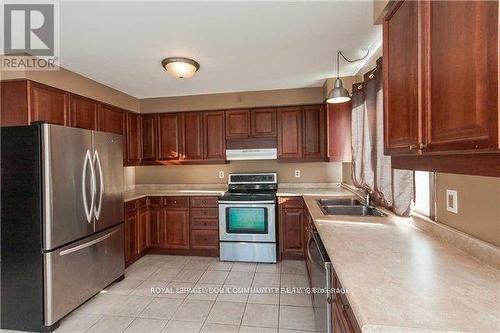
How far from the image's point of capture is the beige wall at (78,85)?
92.7 inches

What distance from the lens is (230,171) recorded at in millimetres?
4172

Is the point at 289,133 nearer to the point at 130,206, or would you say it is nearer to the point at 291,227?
the point at 291,227

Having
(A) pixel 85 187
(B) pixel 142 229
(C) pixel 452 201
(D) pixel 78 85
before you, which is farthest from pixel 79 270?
(C) pixel 452 201

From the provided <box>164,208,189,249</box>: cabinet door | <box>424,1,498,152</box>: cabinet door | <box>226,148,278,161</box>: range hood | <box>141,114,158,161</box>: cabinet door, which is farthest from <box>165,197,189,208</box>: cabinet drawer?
<box>424,1,498,152</box>: cabinet door

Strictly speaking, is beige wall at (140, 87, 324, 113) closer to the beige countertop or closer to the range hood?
the range hood

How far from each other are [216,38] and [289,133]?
191 cm

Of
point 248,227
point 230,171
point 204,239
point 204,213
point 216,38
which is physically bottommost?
point 204,239

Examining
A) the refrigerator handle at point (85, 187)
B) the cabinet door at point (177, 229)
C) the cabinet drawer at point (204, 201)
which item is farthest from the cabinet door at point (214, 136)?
the refrigerator handle at point (85, 187)

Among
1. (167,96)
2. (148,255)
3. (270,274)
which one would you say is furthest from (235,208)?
(167,96)

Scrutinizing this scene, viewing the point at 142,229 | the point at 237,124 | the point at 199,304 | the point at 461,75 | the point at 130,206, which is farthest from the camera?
the point at 237,124

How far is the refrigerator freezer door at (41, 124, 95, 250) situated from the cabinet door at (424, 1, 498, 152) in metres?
2.57

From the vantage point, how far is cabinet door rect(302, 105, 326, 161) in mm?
3709

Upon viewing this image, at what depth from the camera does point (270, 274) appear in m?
3.07

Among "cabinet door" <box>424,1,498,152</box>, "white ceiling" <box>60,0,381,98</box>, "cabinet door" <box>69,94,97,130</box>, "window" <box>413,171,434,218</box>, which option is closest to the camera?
"cabinet door" <box>424,1,498,152</box>
